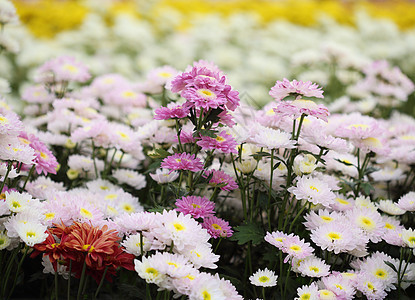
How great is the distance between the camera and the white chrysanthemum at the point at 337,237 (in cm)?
→ 139

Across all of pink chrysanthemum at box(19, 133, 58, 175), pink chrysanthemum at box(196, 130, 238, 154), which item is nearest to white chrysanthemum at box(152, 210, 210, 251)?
pink chrysanthemum at box(196, 130, 238, 154)

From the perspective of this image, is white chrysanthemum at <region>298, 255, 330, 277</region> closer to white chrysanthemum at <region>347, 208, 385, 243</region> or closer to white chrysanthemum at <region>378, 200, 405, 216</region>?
white chrysanthemum at <region>347, 208, 385, 243</region>

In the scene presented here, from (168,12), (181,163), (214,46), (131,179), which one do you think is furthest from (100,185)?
(168,12)

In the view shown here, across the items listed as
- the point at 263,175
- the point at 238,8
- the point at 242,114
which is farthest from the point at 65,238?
the point at 238,8

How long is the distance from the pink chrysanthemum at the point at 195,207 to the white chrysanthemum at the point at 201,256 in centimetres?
10

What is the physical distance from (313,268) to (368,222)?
324 millimetres

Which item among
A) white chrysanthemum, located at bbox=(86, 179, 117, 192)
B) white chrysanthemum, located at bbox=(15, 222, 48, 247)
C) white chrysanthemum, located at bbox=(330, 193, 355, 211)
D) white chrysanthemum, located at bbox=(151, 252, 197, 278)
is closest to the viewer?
white chrysanthemum, located at bbox=(151, 252, 197, 278)

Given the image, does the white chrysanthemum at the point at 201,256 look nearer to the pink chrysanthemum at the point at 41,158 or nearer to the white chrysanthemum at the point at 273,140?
the white chrysanthemum at the point at 273,140

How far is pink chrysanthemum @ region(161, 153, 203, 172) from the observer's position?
1.36m

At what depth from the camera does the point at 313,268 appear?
1.38m

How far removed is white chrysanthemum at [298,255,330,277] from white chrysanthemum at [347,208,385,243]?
247mm

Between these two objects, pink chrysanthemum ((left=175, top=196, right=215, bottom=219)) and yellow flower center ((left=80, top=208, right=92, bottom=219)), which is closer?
pink chrysanthemum ((left=175, top=196, right=215, bottom=219))

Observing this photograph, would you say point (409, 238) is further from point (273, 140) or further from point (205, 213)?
point (205, 213)

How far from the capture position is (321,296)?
127 cm
